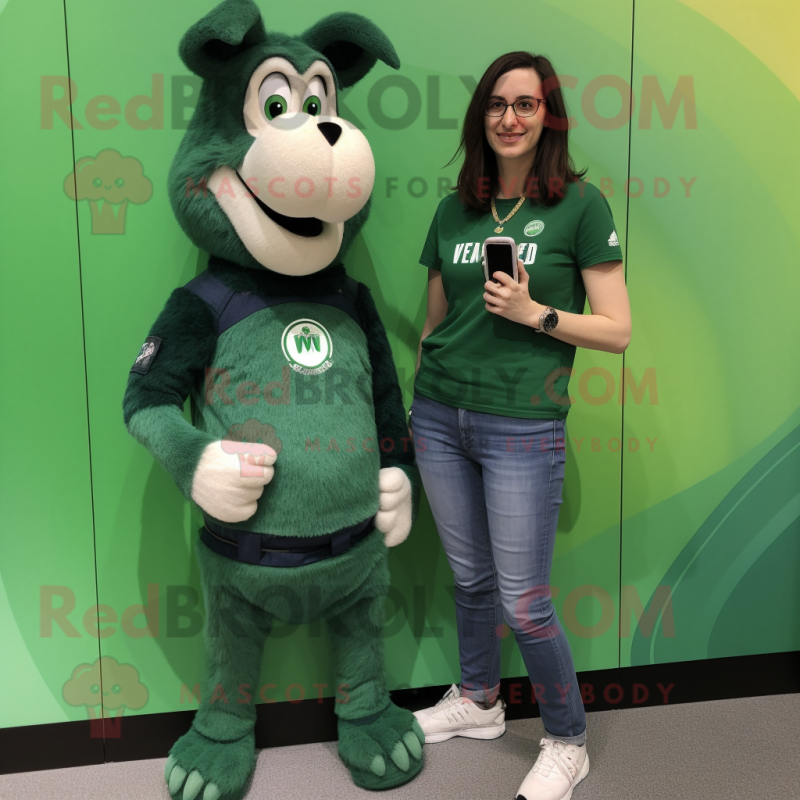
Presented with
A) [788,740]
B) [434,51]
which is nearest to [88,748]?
[788,740]

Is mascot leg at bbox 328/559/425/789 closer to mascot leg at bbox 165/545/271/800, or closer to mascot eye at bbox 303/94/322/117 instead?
mascot leg at bbox 165/545/271/800

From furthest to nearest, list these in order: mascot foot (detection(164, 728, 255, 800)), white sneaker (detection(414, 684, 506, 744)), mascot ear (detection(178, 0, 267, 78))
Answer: white sneaker (detection(414, 684, 506, 744))
mascot foot (detection(164, 728, 255, 800))
mascot ear (detection(178, 0, 267, 78))

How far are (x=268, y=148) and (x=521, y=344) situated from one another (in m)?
0.66

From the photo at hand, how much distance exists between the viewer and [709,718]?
205cm

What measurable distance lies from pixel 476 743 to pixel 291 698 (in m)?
0.51

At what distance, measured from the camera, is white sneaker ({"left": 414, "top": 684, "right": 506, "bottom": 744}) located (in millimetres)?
1914

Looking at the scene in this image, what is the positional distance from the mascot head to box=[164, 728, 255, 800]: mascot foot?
1125 mm

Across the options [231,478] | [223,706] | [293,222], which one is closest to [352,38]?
[293,222]

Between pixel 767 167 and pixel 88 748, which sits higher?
pixel 767 167

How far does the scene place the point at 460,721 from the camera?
1.92 m

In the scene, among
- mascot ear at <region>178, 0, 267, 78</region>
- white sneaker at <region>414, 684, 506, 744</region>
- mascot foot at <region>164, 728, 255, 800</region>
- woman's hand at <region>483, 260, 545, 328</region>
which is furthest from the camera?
white sneaker at <region>414, 684, 506, 744</region>

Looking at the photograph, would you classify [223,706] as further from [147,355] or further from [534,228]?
[534,228]

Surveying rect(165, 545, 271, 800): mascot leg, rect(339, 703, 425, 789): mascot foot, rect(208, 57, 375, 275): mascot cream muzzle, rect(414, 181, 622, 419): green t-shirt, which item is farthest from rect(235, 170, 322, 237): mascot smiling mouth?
rect(339, 703, 425, 789): mascot foot

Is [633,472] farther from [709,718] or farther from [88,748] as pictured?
[88,748]
